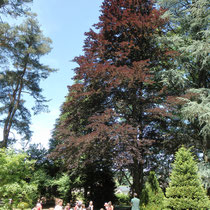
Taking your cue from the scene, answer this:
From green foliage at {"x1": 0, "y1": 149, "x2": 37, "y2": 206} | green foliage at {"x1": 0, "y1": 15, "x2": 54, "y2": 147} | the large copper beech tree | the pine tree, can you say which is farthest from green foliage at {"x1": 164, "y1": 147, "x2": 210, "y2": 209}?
green foliage at {"x1": 0, "y1": 15, "x2": 54, "y2": 147}

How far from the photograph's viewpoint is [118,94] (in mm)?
11938

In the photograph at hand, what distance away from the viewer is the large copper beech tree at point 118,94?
32.7 feet

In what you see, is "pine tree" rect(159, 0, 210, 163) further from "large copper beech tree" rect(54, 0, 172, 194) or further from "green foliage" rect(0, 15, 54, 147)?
"green foliage" rect(0, 15, 54, 147)

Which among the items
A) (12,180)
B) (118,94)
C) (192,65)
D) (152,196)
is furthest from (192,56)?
(12,180)

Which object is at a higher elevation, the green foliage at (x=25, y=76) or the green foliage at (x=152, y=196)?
the green foliage at (x=25, y=76)

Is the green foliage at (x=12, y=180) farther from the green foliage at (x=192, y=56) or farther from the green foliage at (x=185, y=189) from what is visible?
the green foliage at (x=192, y=56)

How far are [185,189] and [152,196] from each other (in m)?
3.46

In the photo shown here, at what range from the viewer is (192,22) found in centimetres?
1303

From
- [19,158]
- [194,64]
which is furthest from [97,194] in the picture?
[194,64]

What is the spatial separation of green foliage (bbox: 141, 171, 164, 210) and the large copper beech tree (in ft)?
4.76

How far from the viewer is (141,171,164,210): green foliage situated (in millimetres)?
9645

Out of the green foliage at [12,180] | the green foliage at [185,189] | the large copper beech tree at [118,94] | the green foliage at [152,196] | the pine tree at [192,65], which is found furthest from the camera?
the pine tree at [192,65]

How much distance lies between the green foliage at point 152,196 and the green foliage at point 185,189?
9.37 feet

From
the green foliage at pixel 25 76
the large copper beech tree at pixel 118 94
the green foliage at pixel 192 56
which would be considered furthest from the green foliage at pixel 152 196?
the green foliage at pixel 25 76
